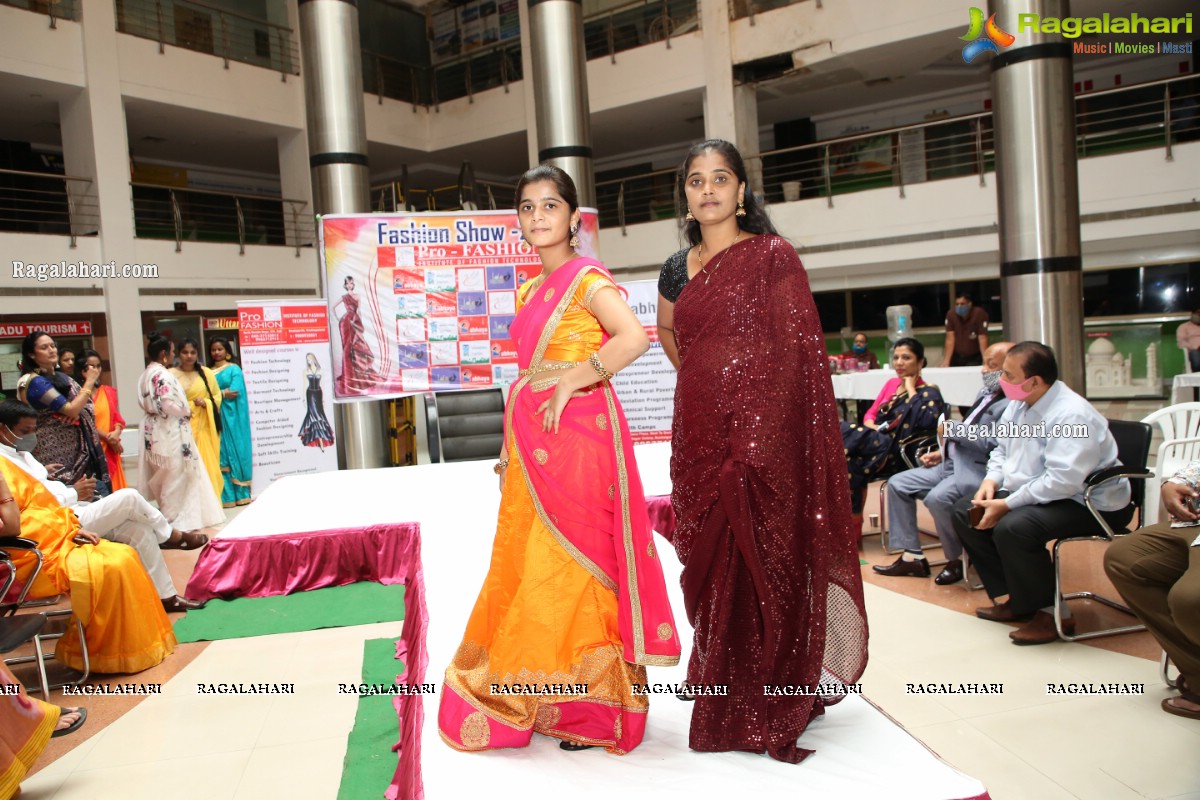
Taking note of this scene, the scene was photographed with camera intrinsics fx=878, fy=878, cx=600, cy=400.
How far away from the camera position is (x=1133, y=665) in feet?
8.46

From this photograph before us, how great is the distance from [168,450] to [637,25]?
346 inches

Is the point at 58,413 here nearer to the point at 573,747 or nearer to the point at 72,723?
the point at 72,723

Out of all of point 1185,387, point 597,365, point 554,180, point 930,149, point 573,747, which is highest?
point 930,149

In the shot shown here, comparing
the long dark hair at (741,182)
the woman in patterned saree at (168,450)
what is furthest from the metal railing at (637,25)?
the long dark hair at (741,182)

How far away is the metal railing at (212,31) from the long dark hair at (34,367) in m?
6.53

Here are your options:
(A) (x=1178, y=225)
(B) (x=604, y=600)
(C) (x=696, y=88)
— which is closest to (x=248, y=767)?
(B) (x=604, y=600)

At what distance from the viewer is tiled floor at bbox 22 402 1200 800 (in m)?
2.04

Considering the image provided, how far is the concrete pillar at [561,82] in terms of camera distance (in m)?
7.29

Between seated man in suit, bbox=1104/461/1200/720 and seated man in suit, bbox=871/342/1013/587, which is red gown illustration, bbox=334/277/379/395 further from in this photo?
seated man in suit, bbox=1104/461/1200/720

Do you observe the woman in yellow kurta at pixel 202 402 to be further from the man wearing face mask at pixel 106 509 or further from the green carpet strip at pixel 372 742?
the green carpet strip at pixel 372 742

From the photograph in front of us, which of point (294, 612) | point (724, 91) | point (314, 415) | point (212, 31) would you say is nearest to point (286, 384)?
point (314, 415)

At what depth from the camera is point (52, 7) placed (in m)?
8.83

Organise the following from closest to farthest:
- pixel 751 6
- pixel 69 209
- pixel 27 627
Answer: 1. pixel 27 627
2. pixel 69 209
3. pixel 751 6

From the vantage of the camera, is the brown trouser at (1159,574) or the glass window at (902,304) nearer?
the brown trouser at (1159,574)
